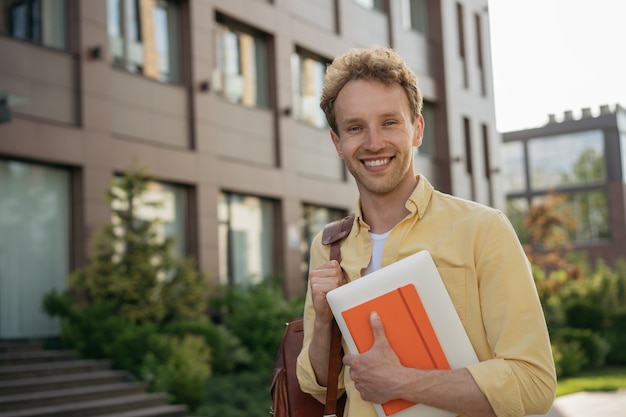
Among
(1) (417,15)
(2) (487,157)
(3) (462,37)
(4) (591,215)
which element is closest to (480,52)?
(3) (462,37)

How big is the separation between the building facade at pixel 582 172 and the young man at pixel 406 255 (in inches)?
2235

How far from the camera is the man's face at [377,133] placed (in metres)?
2.55

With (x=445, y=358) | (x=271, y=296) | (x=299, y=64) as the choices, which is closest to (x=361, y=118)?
(x=445, y=358)

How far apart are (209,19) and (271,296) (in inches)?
259

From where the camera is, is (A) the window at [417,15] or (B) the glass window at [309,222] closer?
(B) the glass window at [309,222]

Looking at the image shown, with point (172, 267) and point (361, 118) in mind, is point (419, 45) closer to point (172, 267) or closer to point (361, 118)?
point (172, 267)

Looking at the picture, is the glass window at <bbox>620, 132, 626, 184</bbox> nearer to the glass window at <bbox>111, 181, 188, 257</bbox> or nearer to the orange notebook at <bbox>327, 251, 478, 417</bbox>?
the glass window at <bbox>111, 181, 188, 257</bbox>

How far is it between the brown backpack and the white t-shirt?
13 cm

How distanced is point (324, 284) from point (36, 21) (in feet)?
47.9

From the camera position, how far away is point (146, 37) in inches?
722

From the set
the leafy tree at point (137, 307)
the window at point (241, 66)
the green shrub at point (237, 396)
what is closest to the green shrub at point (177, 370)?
the leafy tree at point (137, 307)

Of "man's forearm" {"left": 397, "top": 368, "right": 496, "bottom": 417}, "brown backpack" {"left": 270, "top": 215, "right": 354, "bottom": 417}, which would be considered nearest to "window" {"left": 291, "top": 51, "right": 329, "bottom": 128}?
"brown backpack" {"left": 270, "top": 215, "right": 354, "bottom": 417}

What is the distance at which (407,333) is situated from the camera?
7.77 ft

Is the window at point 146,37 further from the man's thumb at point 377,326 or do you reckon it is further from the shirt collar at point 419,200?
the man's thumb at point 377,326
